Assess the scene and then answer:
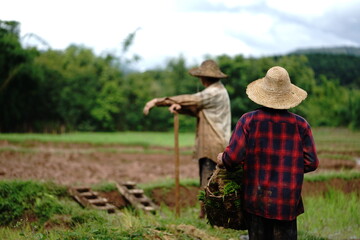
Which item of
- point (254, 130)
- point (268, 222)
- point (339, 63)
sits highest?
point (339, 63)

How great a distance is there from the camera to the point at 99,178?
10773 millimetres

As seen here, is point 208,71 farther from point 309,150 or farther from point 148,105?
point 309,150

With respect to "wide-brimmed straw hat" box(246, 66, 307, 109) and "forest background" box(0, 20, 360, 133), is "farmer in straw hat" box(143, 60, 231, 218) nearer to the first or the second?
"wide-brimmed straw hat" box(246, 66, 307, 109)

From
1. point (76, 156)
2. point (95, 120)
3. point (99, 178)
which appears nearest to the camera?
point (99, 178)

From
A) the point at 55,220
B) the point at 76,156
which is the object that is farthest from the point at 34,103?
the point at 55,220

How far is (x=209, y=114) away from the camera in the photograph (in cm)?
617

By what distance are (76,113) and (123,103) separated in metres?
5.22

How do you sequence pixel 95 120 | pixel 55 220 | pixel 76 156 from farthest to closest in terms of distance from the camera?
pixel 95 120, pixel 76 156, pixel 55 220

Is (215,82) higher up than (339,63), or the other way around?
(339,63)

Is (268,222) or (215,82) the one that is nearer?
(268,222)

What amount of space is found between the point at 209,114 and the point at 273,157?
109 inches

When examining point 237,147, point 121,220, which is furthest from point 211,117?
point 237,147

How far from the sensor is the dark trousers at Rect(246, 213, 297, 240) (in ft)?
11.4

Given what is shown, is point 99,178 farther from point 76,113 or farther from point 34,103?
point 76,113
